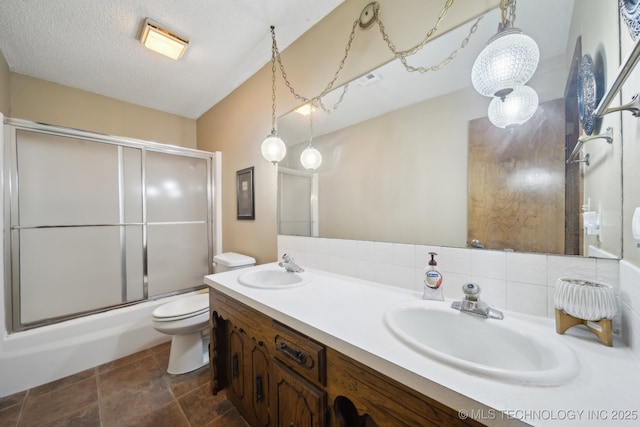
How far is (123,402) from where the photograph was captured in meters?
1.43

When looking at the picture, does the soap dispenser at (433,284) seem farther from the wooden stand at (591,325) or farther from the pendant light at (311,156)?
the pendant light at (311,156)

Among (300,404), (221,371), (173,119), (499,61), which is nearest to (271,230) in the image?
(221,371)

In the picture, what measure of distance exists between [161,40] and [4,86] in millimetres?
1462

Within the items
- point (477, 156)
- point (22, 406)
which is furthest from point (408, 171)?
point (22, 406)

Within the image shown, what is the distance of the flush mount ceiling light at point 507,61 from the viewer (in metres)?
0.77

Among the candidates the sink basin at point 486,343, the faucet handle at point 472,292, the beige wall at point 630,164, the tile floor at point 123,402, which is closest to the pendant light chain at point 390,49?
the beige wall at point 630,164

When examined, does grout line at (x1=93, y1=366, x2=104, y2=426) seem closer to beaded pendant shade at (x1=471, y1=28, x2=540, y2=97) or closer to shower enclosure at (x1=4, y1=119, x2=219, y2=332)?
shower enclosure at (x1=4, y1=119, x2=219, y2=332)

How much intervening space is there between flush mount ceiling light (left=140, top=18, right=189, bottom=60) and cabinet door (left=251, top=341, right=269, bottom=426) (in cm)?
215

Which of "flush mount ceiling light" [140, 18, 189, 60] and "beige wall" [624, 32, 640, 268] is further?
"flush mount ceiling light" [140, 18, 189, 60]

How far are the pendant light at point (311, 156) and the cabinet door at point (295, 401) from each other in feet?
3.83

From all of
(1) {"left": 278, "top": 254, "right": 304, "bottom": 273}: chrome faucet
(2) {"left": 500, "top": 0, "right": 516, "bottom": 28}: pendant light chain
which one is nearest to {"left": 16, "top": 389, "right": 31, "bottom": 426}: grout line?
(1) {"left": 278, "top": 254, "right": 304, "bottom": 273}: chrome faucet

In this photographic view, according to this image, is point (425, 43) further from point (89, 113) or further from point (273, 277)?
point (89, 113)

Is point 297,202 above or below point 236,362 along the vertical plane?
above

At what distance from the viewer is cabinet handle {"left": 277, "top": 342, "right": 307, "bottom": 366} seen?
2.68 ft
